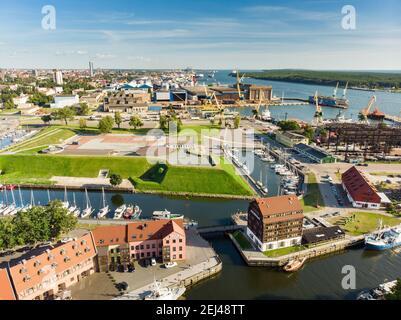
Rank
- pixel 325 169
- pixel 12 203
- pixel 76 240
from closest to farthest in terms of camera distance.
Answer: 1. pixel 76 240
2. pixel 12 203
3. pixel 325 169

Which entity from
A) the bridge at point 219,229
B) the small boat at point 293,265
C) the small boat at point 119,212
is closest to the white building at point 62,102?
the small boat at point 119,212

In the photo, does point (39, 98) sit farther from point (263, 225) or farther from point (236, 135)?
point (263, 225)

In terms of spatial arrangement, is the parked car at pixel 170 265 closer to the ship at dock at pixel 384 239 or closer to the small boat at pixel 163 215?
the small boat at pixel 163 215

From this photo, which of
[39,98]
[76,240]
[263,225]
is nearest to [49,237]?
[76,240]

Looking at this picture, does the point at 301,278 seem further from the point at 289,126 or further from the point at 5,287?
the point at 289,126

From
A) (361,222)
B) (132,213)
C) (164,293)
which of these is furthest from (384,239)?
(132,213)

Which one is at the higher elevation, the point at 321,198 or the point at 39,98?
the point at 39,98

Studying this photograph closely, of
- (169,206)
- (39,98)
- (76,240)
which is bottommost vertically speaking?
(169,206)
